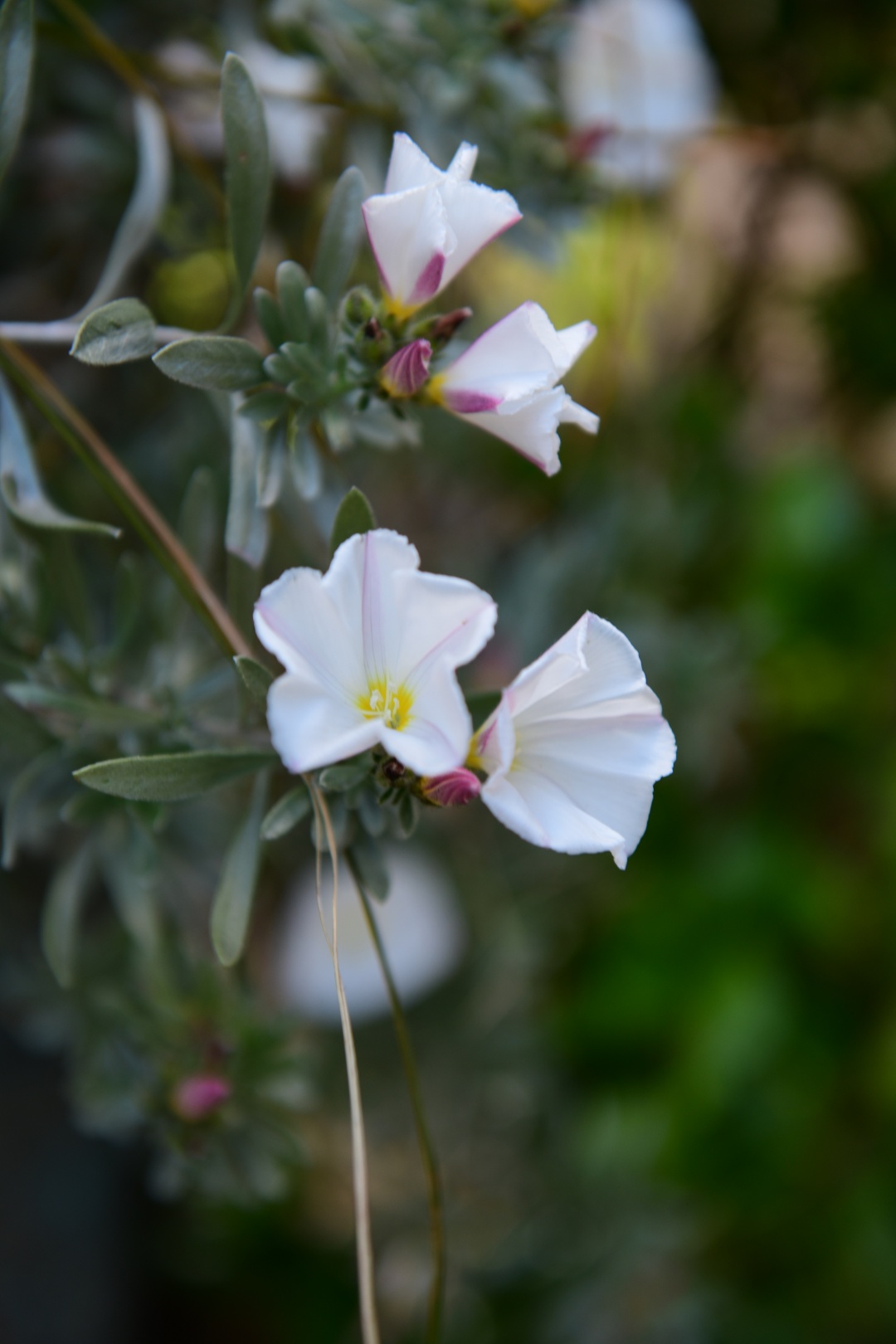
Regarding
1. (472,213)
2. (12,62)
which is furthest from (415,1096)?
(12,62)

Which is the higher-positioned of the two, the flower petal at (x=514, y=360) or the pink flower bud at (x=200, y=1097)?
the flower petal at (x=514, y=360)

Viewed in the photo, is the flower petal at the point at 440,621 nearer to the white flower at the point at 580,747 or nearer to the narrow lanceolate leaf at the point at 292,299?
the white flower at the point at 580,747

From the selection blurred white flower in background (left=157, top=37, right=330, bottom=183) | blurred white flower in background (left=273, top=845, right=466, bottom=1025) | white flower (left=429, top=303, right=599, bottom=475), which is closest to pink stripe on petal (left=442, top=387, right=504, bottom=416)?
white flower (left=429, top=303, right=599, bottom=475)

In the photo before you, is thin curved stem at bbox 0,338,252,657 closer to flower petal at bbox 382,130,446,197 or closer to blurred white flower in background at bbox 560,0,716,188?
flower petal at bbox 382,130,446,197

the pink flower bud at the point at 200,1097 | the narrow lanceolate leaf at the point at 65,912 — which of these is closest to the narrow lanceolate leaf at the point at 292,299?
the narrow lanceolate leaf at the point at 65,912

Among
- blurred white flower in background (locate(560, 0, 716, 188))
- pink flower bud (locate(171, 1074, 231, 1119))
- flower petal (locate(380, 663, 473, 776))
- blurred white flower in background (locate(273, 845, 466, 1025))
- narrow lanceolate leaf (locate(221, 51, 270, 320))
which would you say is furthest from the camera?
blurred white flower in background (locate(273, 845, 466, 1025))

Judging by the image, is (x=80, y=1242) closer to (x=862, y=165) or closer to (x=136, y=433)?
(x=136, y=433)

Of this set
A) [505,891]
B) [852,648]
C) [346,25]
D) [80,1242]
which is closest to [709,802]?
[852,648]

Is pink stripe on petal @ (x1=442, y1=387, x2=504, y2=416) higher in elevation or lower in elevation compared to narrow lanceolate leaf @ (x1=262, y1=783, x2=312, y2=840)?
higher
